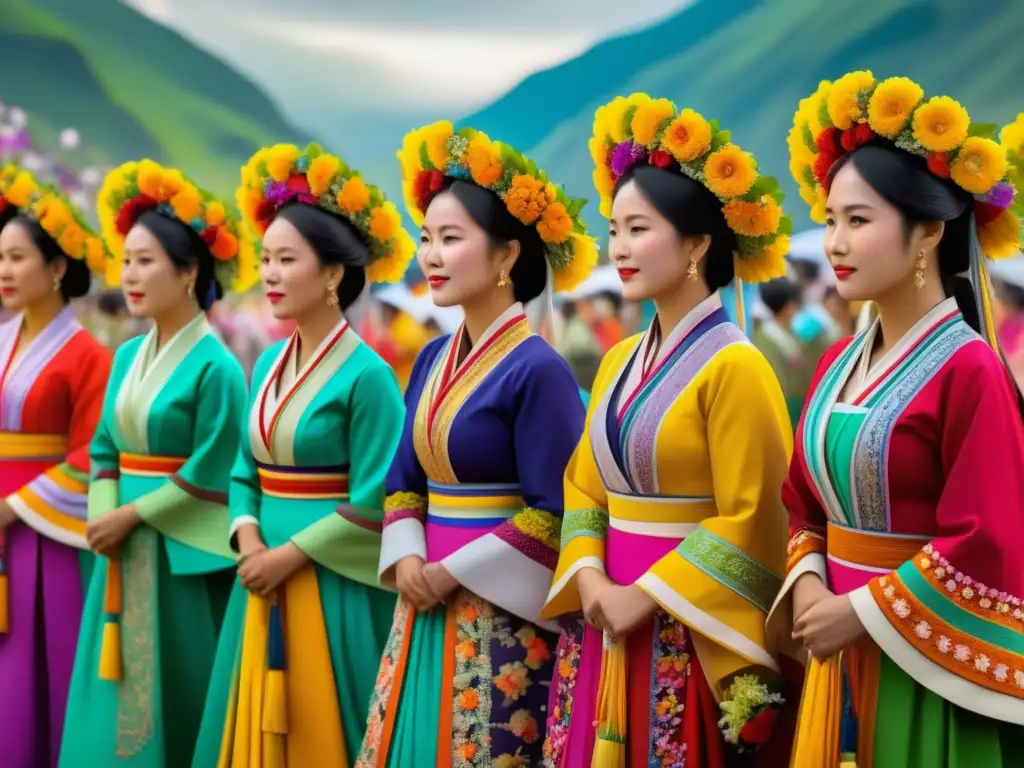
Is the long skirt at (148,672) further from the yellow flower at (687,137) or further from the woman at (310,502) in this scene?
the yellow flower at (687,137)

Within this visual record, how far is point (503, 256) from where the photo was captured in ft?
8.70

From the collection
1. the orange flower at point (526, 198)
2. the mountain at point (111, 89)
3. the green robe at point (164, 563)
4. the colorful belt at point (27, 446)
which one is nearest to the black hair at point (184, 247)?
the green robe at point (164, 563)

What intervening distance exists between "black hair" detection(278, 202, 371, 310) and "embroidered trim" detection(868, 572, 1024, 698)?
1.60 m

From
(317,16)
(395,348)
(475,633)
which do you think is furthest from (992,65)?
(475,633)

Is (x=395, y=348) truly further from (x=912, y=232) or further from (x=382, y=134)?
(x=912, y=232)

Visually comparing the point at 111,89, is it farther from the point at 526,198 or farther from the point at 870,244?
the point at 870,244

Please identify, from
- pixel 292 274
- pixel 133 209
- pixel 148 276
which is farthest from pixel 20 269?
pixel 292 274

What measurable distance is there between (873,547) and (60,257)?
2678 millimetres

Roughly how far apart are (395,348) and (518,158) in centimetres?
306

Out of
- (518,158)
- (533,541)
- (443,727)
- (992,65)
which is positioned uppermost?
(992,65)

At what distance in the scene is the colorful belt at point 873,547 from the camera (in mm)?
1919

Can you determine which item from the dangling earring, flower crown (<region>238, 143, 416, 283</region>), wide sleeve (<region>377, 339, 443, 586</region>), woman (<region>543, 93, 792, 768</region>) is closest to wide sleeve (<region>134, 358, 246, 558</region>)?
flower crown (<region>238, 143, 416, 283</region>)

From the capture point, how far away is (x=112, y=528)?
10.6ft

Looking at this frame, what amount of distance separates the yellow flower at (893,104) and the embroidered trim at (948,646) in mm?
696
